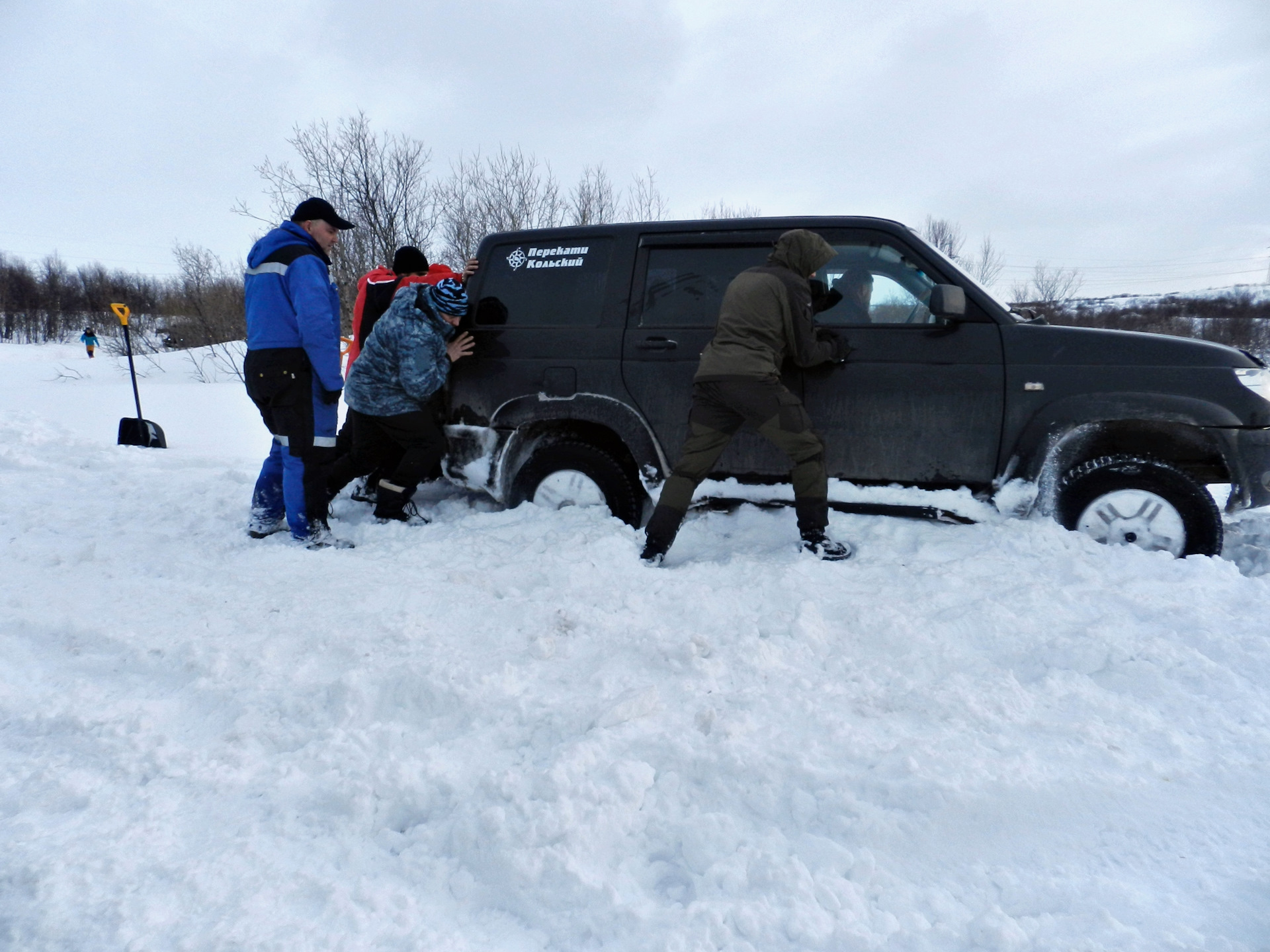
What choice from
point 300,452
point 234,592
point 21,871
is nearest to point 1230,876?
point 21,871

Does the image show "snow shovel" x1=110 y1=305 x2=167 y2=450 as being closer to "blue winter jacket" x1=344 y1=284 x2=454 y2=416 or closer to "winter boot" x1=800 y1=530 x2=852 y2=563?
"blue winter jacket" x1=344 y1=284 x2=454 y2=416

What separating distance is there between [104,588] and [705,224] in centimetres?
348

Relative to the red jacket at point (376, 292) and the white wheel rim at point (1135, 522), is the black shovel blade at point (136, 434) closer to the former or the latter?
the red jacket at point (376, 292)

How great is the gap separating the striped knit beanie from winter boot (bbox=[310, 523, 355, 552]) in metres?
1.40

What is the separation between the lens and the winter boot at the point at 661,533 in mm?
3498

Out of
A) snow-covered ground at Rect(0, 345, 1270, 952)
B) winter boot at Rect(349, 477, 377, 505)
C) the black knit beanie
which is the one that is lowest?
snow-covered ground at Rect(0, 345, 1270, 952)

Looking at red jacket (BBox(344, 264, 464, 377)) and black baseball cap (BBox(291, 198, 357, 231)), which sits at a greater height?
black baseball cap (BBox(291, 198, 357, 231))

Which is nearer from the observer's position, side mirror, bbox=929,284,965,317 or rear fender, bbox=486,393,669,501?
side mirror, bbox=929,284,965,317

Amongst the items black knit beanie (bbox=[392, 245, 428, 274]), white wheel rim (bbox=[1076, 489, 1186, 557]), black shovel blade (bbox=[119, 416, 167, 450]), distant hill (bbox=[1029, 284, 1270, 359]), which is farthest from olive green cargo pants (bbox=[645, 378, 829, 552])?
distant hill (bbox=[1029, 284, 1270, 359])

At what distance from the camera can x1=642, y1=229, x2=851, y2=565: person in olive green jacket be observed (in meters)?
3.38

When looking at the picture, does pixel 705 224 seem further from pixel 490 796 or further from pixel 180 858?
pixel 180 858

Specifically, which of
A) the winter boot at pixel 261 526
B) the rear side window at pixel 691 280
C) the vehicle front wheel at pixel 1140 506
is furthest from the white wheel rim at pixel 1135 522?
the winter boot at pixel 261 526

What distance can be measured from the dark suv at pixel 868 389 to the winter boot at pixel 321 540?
0.79m

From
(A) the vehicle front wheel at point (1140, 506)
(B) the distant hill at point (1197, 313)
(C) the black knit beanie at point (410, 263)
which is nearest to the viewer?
(A) the vehicle front wheel at point (1140, 506)
